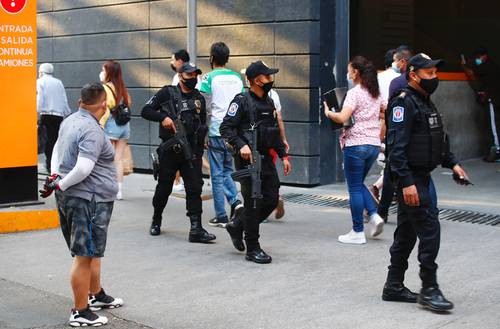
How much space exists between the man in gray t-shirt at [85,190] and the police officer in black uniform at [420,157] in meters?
2.01

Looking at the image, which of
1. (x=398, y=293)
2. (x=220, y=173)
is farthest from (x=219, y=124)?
(x=398, y=293)

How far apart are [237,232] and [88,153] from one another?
2.46 metres

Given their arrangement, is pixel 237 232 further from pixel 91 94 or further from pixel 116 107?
pixel 116 107

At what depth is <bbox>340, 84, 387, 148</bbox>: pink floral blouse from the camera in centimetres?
815

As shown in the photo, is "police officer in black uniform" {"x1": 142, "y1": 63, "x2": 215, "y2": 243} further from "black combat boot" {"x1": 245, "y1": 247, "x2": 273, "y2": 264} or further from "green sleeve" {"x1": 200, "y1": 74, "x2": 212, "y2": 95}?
"black combat boot" {"x1": 245, "y1": 247, "x2": 273, "y2": 264}

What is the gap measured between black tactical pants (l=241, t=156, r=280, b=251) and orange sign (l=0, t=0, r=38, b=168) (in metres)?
3.26

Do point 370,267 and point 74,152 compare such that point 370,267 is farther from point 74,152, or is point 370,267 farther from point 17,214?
point 17,214

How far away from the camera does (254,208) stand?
293 inches

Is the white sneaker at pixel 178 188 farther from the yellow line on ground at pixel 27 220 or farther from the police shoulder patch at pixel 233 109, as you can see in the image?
the police shoulder patch at pixel 233 109

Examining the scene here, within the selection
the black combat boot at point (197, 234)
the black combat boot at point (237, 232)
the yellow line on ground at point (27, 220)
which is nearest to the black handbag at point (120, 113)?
the yellow line on ground at point (27, 220)

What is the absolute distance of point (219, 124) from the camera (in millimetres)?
9148

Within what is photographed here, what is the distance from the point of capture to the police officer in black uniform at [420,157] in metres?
5.94

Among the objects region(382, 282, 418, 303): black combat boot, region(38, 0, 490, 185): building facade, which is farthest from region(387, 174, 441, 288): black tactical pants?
region(38, 0, 490, 185): building facade

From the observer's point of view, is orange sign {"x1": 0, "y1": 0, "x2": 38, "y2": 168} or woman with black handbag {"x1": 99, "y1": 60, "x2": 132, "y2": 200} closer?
orange sign {"x1": 0, "y1": 0, "x2": 38, "y2": 168}
